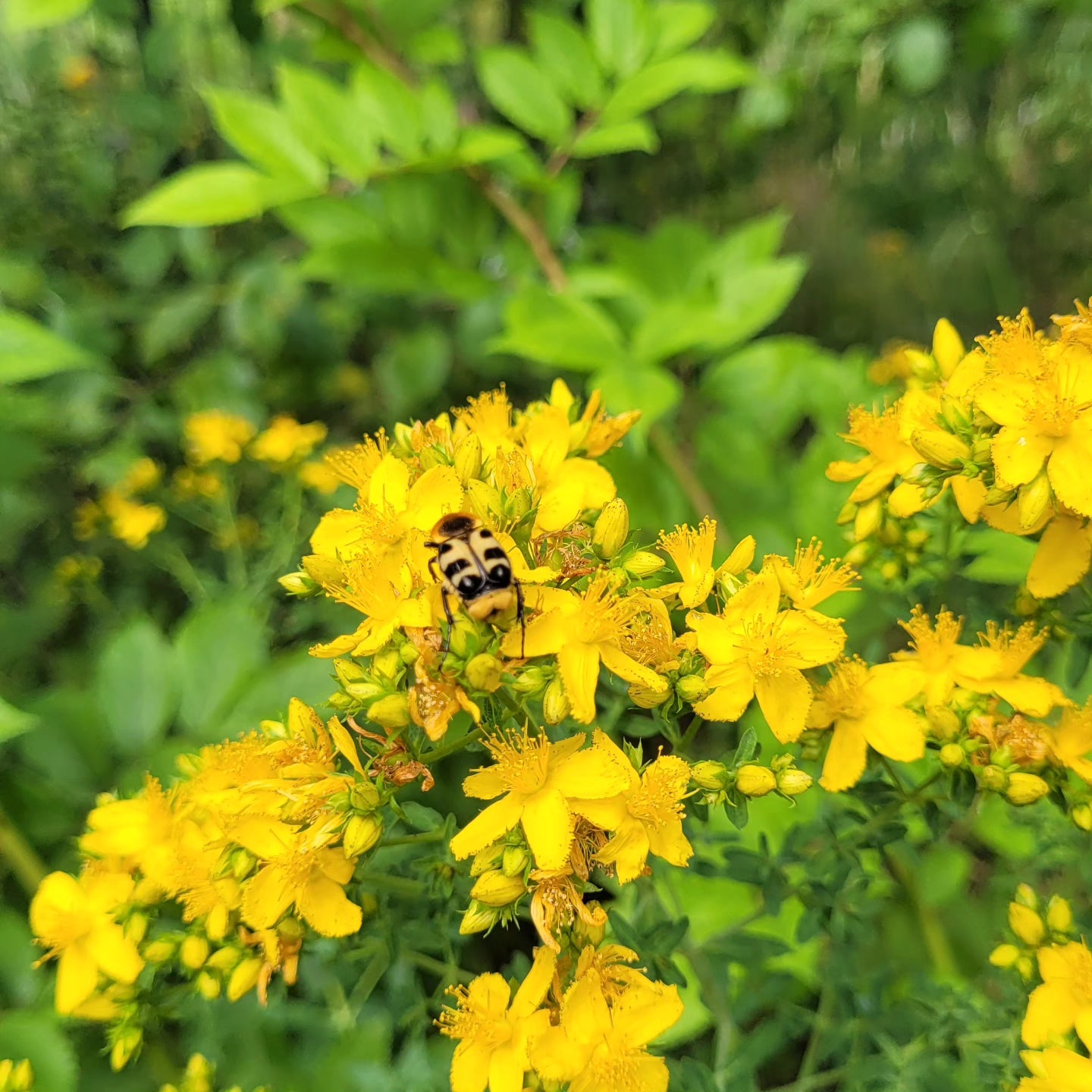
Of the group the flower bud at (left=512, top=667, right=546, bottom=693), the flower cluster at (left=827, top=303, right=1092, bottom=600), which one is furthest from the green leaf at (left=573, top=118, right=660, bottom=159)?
the flower bud at (left=512, top=667, right=546, bottom=693)

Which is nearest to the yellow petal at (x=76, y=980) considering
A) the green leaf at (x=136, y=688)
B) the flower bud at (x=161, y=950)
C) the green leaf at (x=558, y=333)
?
the flower bud at (x=161, y=950)

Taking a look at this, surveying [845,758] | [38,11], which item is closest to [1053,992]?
[845,758]

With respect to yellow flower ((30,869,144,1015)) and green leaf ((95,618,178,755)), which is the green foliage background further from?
yellow flower ((30,869,144,1015))

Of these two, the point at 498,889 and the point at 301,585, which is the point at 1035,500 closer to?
the point at 498,889

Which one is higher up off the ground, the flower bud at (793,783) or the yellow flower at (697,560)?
the yellow flower at (697,560)

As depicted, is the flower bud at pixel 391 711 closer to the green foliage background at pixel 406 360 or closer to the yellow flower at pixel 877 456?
the green foliage background at pixel 406 360
